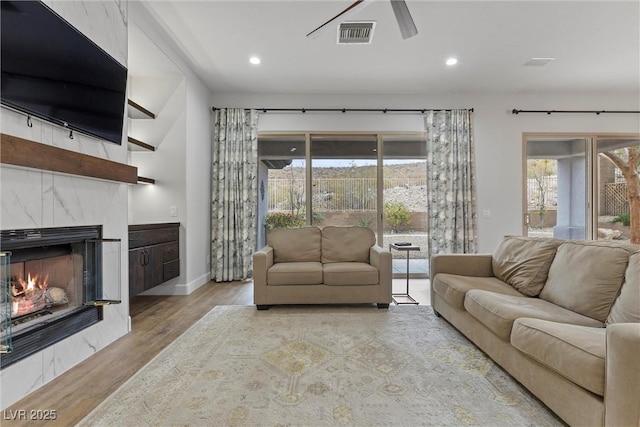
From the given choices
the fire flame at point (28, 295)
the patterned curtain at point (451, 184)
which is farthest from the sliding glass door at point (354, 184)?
the fire flame at point (28, 295)

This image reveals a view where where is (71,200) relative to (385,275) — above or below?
above

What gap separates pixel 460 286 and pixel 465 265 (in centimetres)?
56

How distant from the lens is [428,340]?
249 centimetres

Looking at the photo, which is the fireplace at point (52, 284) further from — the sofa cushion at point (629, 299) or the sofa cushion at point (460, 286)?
the sofa cushion at point (629, 299)

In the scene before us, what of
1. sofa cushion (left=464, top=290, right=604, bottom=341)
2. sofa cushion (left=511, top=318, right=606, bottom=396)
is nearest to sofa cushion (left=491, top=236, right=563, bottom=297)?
sofa cushion (left=464, top=290, right=604, bottom=341)

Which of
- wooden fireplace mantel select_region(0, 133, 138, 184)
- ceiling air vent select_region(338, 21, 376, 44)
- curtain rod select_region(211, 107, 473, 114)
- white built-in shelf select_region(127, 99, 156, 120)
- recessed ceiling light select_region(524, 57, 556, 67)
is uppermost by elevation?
recessed ceiling light select_region(524, 57, 556, 67)

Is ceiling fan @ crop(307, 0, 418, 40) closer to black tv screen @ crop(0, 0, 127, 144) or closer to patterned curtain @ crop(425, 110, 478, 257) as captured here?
black tv screen @ crop(0, 0, 127, 144)

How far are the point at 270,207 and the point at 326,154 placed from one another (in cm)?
127

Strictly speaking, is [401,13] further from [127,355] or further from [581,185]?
[581,185]

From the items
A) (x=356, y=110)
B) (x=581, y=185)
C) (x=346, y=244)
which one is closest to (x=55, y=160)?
(x=346, y=244)

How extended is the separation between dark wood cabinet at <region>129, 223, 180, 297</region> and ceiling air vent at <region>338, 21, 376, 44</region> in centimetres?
292

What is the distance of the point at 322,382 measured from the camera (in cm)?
187

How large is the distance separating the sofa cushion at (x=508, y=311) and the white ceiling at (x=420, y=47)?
233 centimetres

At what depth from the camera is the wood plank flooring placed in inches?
65.5
